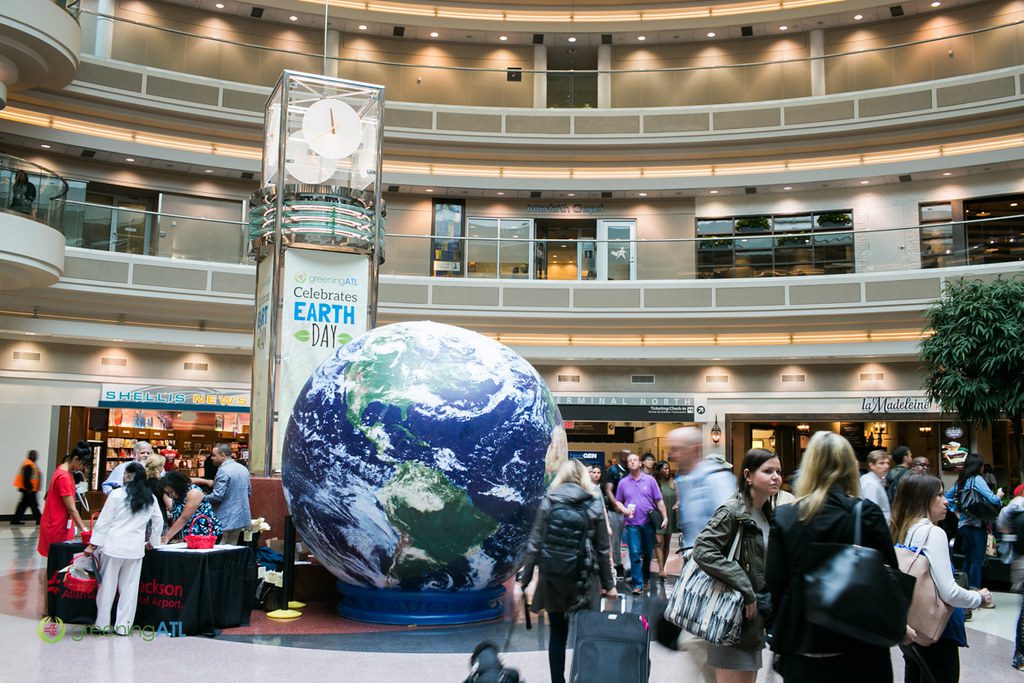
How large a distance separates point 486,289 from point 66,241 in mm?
9613

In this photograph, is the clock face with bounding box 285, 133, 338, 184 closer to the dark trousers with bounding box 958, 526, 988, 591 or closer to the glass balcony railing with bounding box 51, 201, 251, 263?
the dark trousers with bounding box 958, 526, 988, 591

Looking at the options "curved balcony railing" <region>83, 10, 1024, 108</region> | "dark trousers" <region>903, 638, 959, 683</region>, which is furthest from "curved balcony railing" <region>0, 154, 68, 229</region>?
"dark trousers" <region>903, 638, 959, 683</region>

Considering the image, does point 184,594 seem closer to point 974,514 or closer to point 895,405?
point 974,514

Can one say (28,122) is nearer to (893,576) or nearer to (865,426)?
(865,426)

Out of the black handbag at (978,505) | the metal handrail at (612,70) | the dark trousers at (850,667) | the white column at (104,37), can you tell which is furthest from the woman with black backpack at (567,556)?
the white column at (104,37)

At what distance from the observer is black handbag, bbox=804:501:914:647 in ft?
10.7

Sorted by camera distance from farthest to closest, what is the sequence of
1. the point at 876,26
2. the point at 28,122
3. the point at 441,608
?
the point at 876,26 < the point at 28,122 < the point at 441,608

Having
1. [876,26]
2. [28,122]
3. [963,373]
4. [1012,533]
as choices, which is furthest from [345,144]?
[876,26]

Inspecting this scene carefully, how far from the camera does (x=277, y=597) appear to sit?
29.7 feet

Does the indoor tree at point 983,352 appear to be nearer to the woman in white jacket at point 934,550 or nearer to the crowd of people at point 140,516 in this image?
the woman in white jacket at point 934,550

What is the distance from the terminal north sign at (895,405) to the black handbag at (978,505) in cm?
1180

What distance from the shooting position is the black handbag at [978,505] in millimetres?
10715

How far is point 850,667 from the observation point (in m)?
3.37

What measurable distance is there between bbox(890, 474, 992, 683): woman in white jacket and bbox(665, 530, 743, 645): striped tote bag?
997 mm
